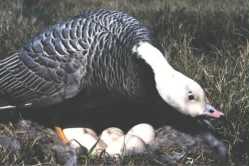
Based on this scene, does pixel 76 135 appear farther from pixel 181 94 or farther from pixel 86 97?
pixel 181 94

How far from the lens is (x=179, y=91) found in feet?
17.9

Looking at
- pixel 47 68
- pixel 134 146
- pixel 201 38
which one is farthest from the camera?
pixel 201 38

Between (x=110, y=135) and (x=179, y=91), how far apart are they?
788 mm

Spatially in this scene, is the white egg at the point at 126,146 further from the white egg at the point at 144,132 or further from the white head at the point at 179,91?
the white head at the point at 179,91

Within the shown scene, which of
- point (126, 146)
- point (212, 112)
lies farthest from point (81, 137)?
point (212, 112)

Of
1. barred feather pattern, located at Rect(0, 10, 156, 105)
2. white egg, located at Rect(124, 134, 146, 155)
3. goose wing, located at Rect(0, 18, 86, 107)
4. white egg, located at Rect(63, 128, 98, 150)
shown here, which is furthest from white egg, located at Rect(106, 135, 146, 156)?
goose wing, located at Rect(0, 18, 86, 107)

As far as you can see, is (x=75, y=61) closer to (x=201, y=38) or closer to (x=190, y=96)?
(x=190, y=96)

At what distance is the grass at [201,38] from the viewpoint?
5996mm

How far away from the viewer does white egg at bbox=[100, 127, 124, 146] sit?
5.88 m

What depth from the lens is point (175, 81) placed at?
5484 millimetres

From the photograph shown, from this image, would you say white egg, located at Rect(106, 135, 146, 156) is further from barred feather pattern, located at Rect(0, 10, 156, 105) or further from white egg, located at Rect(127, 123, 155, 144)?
barred feather pattern, located at Rect(0, 10, 156, 105)

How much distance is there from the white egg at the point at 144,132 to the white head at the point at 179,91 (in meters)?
0.42

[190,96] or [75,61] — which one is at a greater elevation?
[75,61]

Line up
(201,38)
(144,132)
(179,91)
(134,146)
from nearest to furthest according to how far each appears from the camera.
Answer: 1. (179,91)
2. (134,146)
3. (144,132)
4. (201,38)
